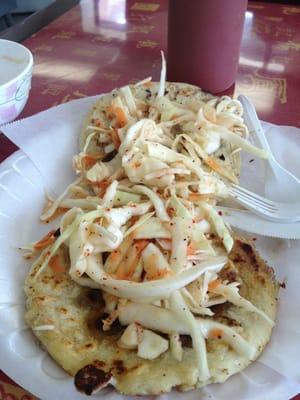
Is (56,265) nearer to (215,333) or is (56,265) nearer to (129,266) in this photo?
(129,266)

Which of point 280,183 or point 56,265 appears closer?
point 56,265

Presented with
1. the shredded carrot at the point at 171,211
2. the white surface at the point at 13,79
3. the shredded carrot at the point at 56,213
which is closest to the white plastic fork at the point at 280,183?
the shredded carrot at the point at 171,211

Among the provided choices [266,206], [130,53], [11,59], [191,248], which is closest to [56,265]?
[191,248]

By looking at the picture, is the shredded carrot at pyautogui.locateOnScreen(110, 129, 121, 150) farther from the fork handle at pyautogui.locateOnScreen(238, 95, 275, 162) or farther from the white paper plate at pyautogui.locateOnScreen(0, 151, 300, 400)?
the fork handle at pyautogui.locateOnScreen(238, 95, 275, 162)

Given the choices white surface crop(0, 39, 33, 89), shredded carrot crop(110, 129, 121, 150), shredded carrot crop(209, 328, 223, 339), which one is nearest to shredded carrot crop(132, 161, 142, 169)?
shredded carrot crop(110, 129, 121, 150)

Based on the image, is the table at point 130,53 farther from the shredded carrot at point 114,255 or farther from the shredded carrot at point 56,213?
the shredded carrot at point 114,255

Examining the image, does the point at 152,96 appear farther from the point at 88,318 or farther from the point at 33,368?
the point at 33,368

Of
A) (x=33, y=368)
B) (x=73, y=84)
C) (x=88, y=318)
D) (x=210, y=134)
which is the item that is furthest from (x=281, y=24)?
(x=33, y=368)
